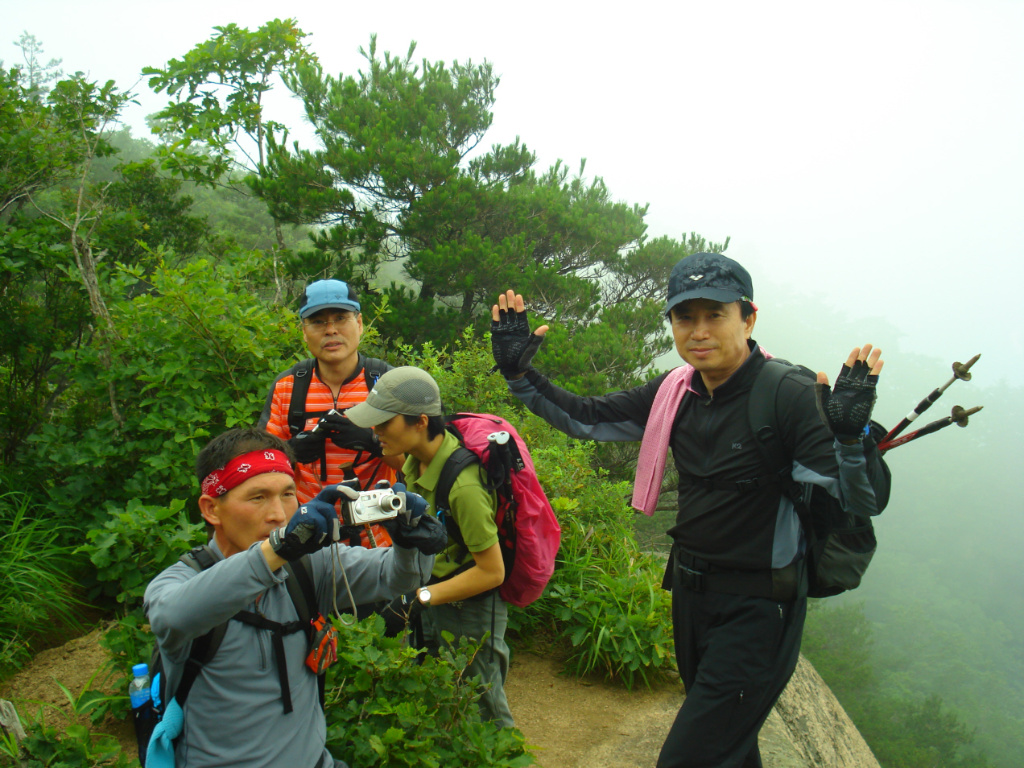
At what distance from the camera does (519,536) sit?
239 centimetres

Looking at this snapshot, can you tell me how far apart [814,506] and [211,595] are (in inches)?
68.0

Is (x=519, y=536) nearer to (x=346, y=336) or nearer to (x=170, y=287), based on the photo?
(x=346, y=336)

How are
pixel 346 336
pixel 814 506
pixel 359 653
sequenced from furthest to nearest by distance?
pixel 346 336 → pixel 814 506 → pixel 359 653

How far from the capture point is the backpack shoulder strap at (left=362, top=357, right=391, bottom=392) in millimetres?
2953

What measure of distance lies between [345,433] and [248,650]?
3.63 ft

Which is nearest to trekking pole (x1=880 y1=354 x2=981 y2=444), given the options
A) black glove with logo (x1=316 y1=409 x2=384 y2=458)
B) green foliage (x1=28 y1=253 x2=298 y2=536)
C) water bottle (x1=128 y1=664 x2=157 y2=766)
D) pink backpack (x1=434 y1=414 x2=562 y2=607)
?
pink backpack (x1=434 y1=414 x2=562 y2=607)

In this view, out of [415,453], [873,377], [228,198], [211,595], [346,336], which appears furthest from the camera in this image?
[228,198]

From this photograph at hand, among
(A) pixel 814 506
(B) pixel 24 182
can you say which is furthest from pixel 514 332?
(B) pixel 24 182

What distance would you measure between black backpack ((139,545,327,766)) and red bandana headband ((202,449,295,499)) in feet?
0.52

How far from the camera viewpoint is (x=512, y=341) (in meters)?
2.63

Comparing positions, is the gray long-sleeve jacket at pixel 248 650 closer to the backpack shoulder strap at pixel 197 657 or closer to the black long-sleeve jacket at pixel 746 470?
the backpack shoulder strap at pixel 197 657

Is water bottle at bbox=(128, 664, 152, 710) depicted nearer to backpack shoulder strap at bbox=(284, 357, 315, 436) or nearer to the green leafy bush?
backpack shoulder strap at bbox=(284, 357, 315, 436)

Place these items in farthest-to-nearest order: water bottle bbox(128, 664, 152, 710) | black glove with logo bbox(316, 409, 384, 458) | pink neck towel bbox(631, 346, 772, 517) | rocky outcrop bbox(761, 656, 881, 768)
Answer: rocky outcrop bbox(761, 656, 881, 768)
black glove with logo bbox(316, 409, 384, 458)
pink neck towel bbox(631, 346, 772, 517)
water bottle bbox(128, 664, 152, 710)

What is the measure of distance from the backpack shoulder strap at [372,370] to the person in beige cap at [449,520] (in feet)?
2.00
